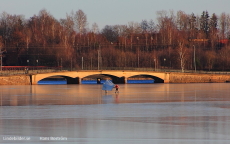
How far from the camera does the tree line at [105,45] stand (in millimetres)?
112250

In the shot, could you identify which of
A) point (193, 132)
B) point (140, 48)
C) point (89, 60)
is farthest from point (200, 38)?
point (193, 132)

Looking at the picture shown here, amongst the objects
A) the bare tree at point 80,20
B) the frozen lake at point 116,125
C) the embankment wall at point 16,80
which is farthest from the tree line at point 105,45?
the frozen lake at point 116,125

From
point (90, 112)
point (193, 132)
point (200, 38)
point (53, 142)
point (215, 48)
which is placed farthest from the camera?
point (200, 38)

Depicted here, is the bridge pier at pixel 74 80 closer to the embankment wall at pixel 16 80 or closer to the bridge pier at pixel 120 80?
the bridge pier at pixel 120 80

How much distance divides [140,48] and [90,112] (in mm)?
90636

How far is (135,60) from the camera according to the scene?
381 ft

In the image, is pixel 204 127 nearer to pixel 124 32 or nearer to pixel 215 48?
pixel 215 48

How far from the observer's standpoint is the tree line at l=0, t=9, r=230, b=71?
112 m

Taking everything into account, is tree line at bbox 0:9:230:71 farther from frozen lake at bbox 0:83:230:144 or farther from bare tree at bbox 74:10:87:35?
frozen lake at bbox 0:83:230:144

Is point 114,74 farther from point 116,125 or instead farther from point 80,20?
point 116,125

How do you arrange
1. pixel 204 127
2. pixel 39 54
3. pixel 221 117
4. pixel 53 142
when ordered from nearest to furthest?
pixel 53 142, pixel 204 127, pixel 221 117, pixel 39 54

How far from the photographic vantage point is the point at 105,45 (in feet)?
403

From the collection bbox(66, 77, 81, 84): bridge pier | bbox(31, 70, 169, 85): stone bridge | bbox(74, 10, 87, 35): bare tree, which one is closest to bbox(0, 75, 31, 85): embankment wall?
bbox(31, 70, 169, 85): stone bridge

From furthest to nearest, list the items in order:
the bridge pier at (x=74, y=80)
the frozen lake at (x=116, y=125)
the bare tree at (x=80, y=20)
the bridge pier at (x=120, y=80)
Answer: the bare tree at (x=80, y=20) < the bridge pier at (x=120, y=80) < the bridge pier at (x=74, y=80) < the frozen lake at (x=116, y=125)
